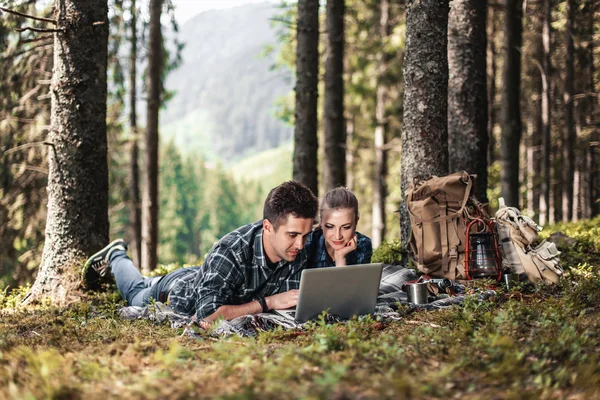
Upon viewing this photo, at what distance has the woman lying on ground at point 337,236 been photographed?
601cm

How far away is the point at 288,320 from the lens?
5.42 metres

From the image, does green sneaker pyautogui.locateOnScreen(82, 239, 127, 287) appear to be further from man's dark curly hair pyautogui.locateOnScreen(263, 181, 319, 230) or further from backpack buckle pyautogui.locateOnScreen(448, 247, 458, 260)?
backpack buckle pyautogui.locateOnScreen(448, 247, 458, 260)

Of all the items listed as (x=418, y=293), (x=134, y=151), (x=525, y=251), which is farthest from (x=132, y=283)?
(x=134, y=151)

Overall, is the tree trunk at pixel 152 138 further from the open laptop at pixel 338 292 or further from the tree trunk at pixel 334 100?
the open laptop at pixel 338 292

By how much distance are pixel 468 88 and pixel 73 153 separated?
6059 millimetres

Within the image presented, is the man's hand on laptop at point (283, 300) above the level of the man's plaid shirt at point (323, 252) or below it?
below

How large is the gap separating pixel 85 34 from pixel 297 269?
13.1 feet

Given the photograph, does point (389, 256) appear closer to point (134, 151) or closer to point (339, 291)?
point (339, 291)

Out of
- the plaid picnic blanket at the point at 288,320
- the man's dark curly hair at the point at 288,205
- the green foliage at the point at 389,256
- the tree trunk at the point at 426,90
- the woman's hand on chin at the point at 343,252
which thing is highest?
the tree trunk at the point at 426,90

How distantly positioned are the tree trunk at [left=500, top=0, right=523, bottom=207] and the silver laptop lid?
8464 mm

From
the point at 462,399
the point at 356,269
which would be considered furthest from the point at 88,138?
the point at 462,399

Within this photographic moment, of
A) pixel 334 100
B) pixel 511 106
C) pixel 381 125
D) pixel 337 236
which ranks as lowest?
pixel 337 236

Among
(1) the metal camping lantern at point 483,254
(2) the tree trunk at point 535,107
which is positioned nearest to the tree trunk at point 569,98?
Answer: (2) the tree trunk at point 535,107

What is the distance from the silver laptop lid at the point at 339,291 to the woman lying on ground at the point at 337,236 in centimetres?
61
